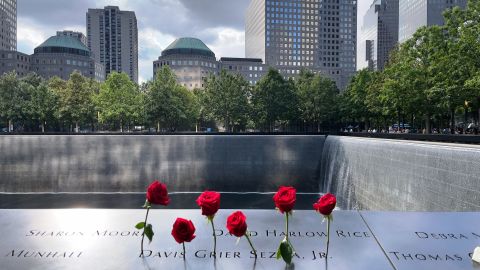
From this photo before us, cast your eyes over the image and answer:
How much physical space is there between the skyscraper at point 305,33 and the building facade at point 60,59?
81.5 m

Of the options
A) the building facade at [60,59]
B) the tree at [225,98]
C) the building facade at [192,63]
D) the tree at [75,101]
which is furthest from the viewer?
the building facade at [192,63]

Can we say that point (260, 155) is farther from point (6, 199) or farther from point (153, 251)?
point (153, 251)

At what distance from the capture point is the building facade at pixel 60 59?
144875mm

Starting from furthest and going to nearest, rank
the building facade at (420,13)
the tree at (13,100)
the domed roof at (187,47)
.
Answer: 1. the domed roof at (187,47)
2. the building facade at (420,13)
3. the tree at (13,100)

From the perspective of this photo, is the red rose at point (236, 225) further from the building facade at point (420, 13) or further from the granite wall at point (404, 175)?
the building facade at point (420, 13)

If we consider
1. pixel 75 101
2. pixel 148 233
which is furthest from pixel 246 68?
pixel 148 233

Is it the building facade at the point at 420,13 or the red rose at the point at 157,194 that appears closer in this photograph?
the red rose at the point at 157,194

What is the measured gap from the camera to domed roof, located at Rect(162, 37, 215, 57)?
149750mm

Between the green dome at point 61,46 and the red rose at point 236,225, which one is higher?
the green dome at point 61,46

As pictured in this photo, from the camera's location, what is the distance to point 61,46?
5891 inches

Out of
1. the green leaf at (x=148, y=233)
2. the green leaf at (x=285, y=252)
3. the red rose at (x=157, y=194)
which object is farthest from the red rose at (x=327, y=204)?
the green leaf at (x=148, y=233)

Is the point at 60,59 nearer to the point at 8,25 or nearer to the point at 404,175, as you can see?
the point at 8,25

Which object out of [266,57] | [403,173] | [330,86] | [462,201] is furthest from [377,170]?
[266,57]

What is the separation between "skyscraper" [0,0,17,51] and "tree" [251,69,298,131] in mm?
144665
